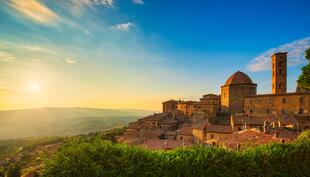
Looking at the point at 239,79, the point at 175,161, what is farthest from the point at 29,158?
the point at 175,161

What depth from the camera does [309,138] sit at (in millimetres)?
14633

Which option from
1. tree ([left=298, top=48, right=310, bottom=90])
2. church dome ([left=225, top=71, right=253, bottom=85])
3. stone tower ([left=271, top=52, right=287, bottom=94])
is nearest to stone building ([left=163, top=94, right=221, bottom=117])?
church dome ([left=225, top=71, right=253, bottom=85])

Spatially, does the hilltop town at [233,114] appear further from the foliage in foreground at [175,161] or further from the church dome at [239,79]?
the foliage in foreground at [175,161]

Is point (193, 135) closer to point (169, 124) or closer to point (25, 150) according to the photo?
point (169, 124)

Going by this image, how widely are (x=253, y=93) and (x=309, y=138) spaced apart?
1861 inches

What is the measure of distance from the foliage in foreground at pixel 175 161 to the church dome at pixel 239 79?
47650 millimetres

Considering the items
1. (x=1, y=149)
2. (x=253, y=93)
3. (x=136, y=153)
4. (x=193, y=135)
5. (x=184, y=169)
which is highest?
(x=253, y=93)

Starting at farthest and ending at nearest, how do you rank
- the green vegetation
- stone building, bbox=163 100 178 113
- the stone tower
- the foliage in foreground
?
stone building, bbox=163 100 178 113 → the stone tower → the green vegetation → the foliage in foreground

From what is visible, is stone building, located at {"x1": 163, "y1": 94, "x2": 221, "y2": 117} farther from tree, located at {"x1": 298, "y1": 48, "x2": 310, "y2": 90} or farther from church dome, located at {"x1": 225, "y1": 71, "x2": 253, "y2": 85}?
tree, located at {"x1": 298, "y1": 48, "x2": 310, "y2": 90}

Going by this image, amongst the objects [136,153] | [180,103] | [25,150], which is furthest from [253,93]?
[25,150]

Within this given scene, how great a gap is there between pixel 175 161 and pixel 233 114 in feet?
155

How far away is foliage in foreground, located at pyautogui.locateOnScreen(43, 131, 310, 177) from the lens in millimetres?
10023

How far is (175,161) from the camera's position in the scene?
36.2 ft

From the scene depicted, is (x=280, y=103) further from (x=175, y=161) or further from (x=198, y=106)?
(x=175, y=161)
